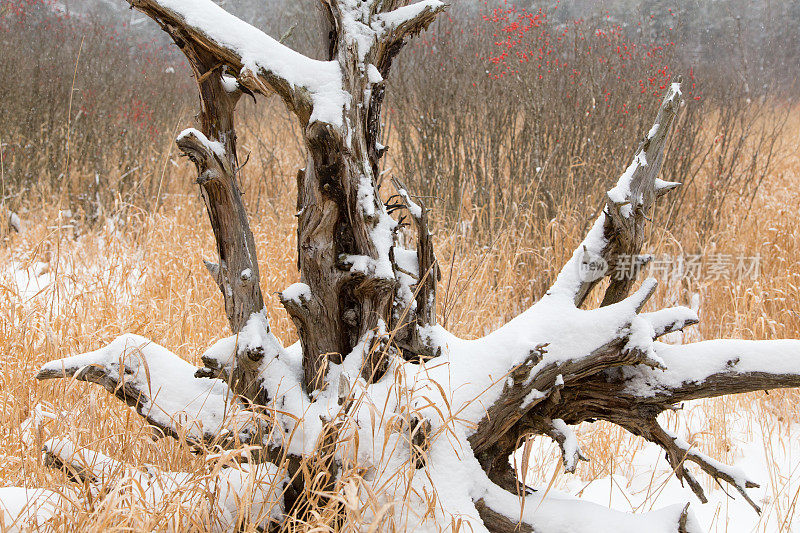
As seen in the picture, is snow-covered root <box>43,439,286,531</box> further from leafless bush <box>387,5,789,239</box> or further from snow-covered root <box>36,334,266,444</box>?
leafless bush <box>387,5,789,239</box>

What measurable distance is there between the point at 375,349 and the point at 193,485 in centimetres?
56

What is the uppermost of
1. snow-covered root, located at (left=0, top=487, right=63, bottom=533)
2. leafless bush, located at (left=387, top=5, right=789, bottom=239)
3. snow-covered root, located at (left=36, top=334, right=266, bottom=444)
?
leafless bush, located at (left=387, top=5, right=789, bottom=239)

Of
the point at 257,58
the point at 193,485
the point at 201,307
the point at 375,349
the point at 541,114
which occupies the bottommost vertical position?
the point at 193,485

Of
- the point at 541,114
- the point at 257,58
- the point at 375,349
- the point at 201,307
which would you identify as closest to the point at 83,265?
the point at 201,307

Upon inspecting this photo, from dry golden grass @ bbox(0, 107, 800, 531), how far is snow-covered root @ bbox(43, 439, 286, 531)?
0.13ft

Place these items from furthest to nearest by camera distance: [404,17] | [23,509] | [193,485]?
[404,17]
[193,485]
[23,509]

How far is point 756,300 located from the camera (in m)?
3.54

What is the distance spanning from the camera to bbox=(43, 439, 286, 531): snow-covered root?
4.86 ft

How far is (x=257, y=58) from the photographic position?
5.06 ft

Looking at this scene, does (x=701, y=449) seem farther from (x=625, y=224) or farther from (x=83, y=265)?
(x=83, y=265)

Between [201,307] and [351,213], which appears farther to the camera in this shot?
[201,307]

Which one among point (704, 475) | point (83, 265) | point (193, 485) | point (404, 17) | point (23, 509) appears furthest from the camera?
point (83, 265)

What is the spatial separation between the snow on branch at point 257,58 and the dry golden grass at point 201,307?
93cm

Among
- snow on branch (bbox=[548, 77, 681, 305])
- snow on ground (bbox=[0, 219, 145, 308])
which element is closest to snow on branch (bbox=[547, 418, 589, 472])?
snow on branch (bbox=[548, 77, 681, 305])
